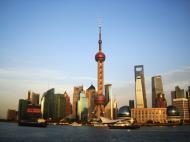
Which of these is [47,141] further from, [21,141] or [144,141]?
[144,141]

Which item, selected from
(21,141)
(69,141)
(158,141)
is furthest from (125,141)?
(21,141)

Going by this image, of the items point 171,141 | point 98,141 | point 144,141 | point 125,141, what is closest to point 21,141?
point 98,141

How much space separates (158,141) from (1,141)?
5797 centimetres

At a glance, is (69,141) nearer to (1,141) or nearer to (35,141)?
(35,141)

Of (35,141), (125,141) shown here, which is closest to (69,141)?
(35,141)

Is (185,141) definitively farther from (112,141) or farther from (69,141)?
(69,141)

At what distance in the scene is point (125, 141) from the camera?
103m

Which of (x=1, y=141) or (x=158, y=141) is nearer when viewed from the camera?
(x=1, y=141)

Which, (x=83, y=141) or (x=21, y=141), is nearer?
(x=21, y=141)

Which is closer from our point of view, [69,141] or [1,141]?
[1,141]

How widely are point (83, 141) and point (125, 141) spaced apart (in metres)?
16.4

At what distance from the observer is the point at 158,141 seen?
10238cm

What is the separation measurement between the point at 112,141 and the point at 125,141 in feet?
16.9

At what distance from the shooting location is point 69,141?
332 feet
